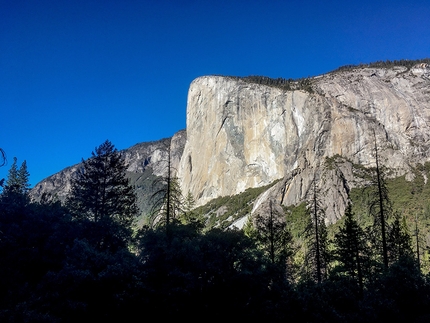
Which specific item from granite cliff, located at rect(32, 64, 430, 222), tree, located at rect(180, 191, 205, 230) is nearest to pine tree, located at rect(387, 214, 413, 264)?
tree, located at rect(180, 191, 205, 230)

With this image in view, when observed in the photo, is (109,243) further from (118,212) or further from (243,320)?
(118,212)

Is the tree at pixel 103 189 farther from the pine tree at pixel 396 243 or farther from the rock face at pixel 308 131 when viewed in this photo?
the rock face at pixel 308 131

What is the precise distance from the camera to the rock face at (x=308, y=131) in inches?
4911

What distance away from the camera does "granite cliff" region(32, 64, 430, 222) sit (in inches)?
4897

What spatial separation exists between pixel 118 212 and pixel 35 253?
12.9 meters

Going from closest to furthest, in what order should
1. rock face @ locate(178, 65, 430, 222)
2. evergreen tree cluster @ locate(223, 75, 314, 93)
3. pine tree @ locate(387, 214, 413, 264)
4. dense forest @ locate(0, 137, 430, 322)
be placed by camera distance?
dense forest @ locate(0, 137, 430, 322) → pine tree @ locate(387, 214, 413, 264) → rock face @ locate(178, 65, 430, 222) → evergreen tree cluster @ locate(223, 75, 314, 93)

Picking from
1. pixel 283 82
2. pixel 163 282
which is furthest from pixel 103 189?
pixel 283 82

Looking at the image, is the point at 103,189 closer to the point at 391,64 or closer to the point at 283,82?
the point at 283,82

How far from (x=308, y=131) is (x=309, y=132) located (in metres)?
0.71

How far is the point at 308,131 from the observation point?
444 ft

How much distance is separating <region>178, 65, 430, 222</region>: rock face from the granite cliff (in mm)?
368

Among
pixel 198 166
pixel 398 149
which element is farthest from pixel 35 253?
pixel 198 166

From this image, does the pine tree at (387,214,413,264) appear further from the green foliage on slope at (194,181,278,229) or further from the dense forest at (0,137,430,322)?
the green foliage on slope at (194,181,278,229)

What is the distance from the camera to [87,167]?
31109mm
